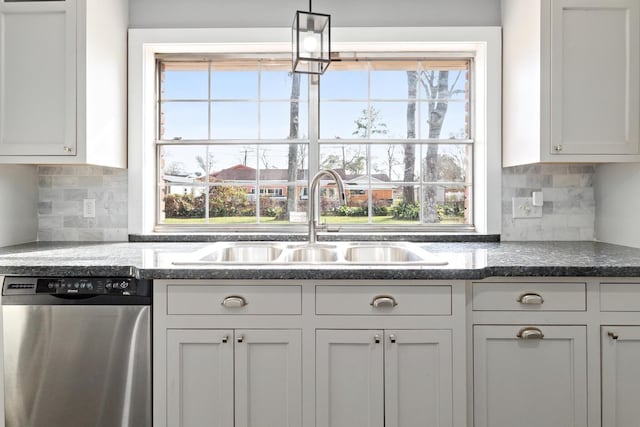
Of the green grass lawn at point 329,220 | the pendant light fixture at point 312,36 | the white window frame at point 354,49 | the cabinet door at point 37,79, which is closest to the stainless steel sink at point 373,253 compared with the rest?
the green grass lawn at point 329,220

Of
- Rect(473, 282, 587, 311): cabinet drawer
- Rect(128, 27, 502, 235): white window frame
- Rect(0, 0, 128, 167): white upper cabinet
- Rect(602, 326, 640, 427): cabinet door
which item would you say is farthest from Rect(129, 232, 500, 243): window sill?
Rect(602, 326, 640, 427): cabinet door

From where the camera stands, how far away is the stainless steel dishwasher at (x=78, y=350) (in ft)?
5.72

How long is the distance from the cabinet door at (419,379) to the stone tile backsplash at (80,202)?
1714 millimetres

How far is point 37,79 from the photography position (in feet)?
7.02

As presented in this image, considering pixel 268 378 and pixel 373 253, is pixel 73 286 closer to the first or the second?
pixel 268 378

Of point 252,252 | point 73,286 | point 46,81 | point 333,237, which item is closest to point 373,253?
point 333,237

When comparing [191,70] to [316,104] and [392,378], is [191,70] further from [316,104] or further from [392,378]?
[392,378]

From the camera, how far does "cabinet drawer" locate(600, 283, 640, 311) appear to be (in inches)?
70.2

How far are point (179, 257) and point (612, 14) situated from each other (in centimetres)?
231

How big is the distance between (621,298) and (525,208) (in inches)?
33.6

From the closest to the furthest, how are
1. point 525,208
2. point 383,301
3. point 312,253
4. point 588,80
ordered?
1. point 383,301
2. point 588,80
3. point 312,253
4. point 525,208

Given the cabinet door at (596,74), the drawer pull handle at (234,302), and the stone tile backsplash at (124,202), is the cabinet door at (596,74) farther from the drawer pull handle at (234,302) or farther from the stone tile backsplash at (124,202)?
the drawer pull handle at (234,302)

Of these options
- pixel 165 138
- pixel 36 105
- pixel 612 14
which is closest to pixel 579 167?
pixel 612 14

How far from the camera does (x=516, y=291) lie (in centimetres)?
180
